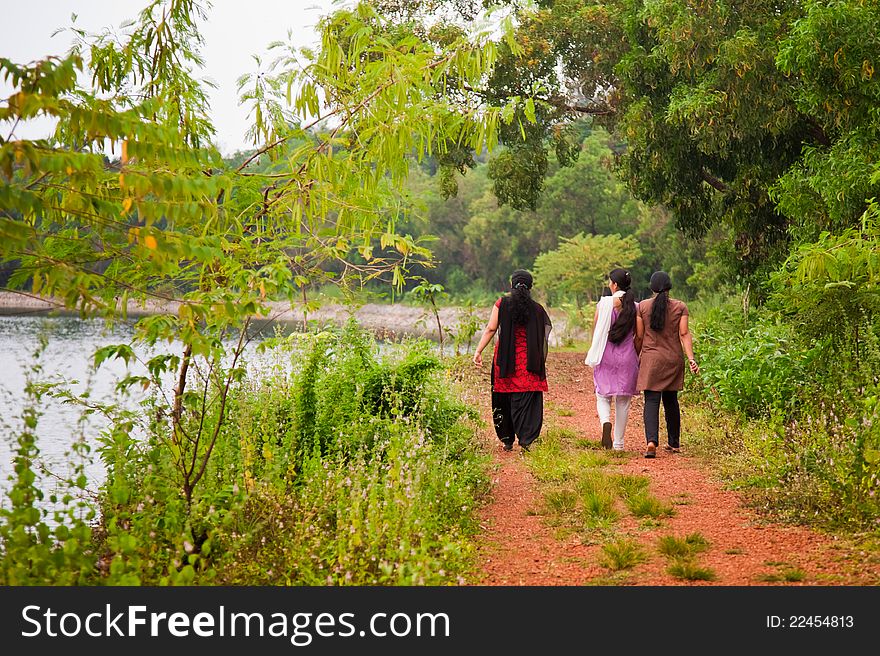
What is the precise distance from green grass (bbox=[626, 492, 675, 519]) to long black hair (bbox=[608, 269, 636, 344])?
271cm

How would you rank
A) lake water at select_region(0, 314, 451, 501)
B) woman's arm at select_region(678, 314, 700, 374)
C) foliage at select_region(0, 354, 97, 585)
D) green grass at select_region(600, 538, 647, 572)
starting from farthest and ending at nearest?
woman's arm at select_region(678, 314, 700, 374)
green grass at select_region(600, 538, 647, 572)
lake water at select_region(0, 314, 451, 501)
foliage at select_region(0, 354, 97, 585)

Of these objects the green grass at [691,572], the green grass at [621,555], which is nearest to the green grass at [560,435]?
the green grass at [621,555]

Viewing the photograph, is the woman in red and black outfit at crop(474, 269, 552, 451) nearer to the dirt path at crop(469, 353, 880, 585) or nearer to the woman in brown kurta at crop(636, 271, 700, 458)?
the dirt path at crop(469, 353, 880, 585)

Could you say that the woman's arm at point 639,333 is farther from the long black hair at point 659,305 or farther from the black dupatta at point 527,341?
the black dupatta at point 527,341

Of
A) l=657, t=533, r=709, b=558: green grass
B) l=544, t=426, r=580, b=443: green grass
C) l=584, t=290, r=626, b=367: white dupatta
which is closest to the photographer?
l=657, t=533, r=709, b=558: green grass

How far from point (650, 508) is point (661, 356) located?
2.54m

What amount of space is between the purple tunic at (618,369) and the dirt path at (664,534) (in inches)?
36.2

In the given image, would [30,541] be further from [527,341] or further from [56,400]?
[56,400]

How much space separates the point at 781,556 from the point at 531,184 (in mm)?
16002

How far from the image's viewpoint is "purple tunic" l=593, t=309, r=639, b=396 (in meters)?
9.11

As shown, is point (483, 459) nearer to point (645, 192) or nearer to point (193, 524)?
point (193, 524)

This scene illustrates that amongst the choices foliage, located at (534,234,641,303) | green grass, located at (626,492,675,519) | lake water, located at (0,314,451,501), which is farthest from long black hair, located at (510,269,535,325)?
foliage, located at (534,234,641,303)

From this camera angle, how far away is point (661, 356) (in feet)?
28.9

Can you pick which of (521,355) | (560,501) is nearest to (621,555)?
(560,501)
